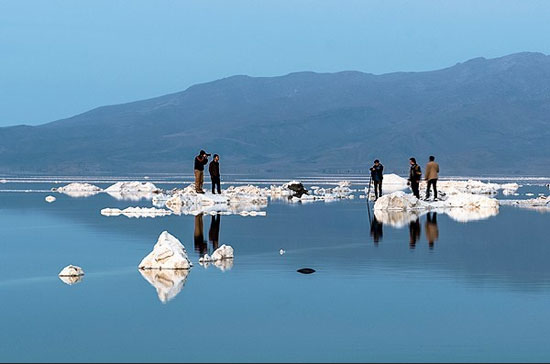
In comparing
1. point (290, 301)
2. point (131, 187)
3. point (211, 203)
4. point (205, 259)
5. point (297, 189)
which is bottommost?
point (290, 301)

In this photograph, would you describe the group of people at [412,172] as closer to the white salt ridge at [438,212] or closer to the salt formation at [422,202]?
the salt formation at [422,202]

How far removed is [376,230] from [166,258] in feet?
28.2

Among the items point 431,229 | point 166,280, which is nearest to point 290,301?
point 166,280

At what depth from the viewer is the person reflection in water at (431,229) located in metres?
19.9

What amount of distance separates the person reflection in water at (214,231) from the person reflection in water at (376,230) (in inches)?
114

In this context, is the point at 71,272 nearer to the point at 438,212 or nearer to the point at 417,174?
the point at 438,212

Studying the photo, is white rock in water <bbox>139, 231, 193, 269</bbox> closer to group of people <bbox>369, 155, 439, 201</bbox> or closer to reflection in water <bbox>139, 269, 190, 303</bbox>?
reflection in water <bbox>139, 269, 190, 303</bbox>

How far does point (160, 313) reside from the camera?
441 inches

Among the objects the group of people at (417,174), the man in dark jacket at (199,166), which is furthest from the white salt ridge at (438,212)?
the man in dark jacket at (199,166)

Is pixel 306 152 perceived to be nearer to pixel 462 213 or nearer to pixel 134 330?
pixel 462 213

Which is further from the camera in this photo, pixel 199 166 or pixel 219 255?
pixel 199 166

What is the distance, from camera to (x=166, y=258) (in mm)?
15086

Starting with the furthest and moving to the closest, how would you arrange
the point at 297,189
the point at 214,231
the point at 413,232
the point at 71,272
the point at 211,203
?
the point at 297,189 < the point at 211,203 < the point at 214,231 < the point at 413,232 < the point at 71,272

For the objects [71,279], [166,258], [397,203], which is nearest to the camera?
[71,279]
